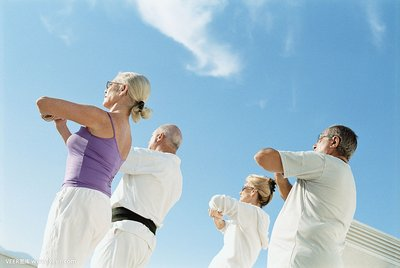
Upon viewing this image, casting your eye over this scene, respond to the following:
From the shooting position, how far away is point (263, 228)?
5180mm

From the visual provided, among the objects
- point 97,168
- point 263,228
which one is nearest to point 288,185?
Result: point 263,228

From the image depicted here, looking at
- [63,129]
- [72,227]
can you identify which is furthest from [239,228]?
[72,227]

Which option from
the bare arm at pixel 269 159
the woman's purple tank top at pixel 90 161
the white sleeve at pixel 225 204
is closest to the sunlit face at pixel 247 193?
the white sleeve at pixel 225 204

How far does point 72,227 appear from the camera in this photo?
10.2 ft

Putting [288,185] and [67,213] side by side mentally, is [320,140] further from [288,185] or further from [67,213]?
[67,213]

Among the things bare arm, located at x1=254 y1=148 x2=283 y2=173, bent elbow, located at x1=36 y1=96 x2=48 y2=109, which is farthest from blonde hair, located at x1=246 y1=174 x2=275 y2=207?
bent elbow, located at x1=36 y1=96 x2=48 y2=109

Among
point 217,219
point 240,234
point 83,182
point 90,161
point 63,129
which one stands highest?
point 217,219

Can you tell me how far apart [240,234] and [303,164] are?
5.25 ft

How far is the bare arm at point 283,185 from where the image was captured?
421cm

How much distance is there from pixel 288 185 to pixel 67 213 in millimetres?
1800

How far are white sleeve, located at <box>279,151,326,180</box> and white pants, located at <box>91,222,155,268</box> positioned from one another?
1.20 m

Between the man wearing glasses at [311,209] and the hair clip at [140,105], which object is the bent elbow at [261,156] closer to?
the man wearing glasses at [311,209]

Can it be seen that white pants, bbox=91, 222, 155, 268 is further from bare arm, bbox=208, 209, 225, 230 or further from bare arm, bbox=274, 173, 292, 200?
bare arm, bbox=208, 209, 225, 230

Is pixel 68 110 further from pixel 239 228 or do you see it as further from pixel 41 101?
pixel 239 228
